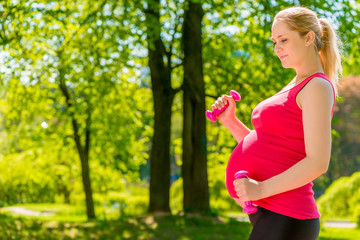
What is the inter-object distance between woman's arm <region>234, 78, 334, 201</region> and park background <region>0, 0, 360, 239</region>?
6687 mm

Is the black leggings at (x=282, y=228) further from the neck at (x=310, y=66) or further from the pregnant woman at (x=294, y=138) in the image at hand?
the neck at (x=310, y=66)

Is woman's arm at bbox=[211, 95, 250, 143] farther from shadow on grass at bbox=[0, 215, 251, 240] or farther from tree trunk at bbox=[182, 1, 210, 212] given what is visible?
tree trunk at bbox=[182, 1, 210, 212]

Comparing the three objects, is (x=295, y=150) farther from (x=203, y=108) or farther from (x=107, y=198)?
(x=107, y=198)

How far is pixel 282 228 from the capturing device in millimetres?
2232

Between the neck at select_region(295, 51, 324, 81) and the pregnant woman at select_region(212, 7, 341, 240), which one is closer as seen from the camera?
the pregnant woman at select_region(212, 7, 341, 240)

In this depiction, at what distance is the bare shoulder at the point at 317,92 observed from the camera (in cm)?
211

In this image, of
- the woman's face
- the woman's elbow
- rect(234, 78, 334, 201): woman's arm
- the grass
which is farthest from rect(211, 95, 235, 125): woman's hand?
the grass

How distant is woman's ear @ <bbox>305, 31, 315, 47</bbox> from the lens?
227 centimetres

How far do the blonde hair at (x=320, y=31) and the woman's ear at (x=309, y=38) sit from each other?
0.01 metres

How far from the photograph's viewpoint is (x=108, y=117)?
50.1 ft

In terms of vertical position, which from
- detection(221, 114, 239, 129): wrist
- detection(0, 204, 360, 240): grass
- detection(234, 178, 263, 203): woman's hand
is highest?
detection(221, 114, 239, 129): wrist

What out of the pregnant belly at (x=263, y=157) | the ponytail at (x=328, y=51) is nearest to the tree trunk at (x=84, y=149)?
the pregnant belly at (x=263, y=157)

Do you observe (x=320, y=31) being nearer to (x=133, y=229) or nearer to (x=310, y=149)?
(x=310, y=149)

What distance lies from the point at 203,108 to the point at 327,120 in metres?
10.8
